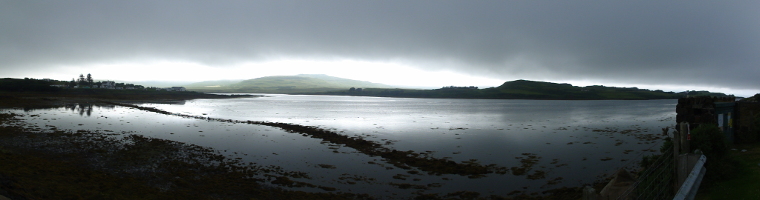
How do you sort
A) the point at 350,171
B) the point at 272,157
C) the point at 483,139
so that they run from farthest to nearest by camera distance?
the point at 483,139 < the point at 272,157 < the point at 350,171

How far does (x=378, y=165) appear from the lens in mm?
15578

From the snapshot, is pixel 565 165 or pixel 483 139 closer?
pixel 565 165

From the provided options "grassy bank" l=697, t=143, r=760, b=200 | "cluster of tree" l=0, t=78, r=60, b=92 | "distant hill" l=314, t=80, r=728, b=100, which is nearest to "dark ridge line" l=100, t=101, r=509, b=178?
"grassy bank" l=697, t=143, r=760, b=200

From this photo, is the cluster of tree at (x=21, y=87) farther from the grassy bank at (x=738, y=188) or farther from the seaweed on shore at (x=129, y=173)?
the grassy bank at (x=738, y=188)

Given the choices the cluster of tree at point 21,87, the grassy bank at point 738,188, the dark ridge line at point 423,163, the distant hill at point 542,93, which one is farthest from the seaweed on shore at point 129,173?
the distant hill at point 542,93

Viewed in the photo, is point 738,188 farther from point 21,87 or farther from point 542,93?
point 542,93

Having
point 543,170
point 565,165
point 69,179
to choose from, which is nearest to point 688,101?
point 565,165

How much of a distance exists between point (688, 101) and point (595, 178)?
687 cm

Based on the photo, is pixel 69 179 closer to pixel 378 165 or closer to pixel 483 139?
pixel 378 165

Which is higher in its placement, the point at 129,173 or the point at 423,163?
the point at 129,173

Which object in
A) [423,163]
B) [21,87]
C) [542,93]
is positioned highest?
[21,87]

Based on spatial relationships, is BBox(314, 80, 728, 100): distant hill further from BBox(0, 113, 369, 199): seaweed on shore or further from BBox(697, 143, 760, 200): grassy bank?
BBox(0, 113, 369, 199): seaweed on shore

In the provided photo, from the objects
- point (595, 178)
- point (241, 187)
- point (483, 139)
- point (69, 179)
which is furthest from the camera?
point (483, 139)

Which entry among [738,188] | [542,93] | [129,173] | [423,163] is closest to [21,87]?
[129,173]
